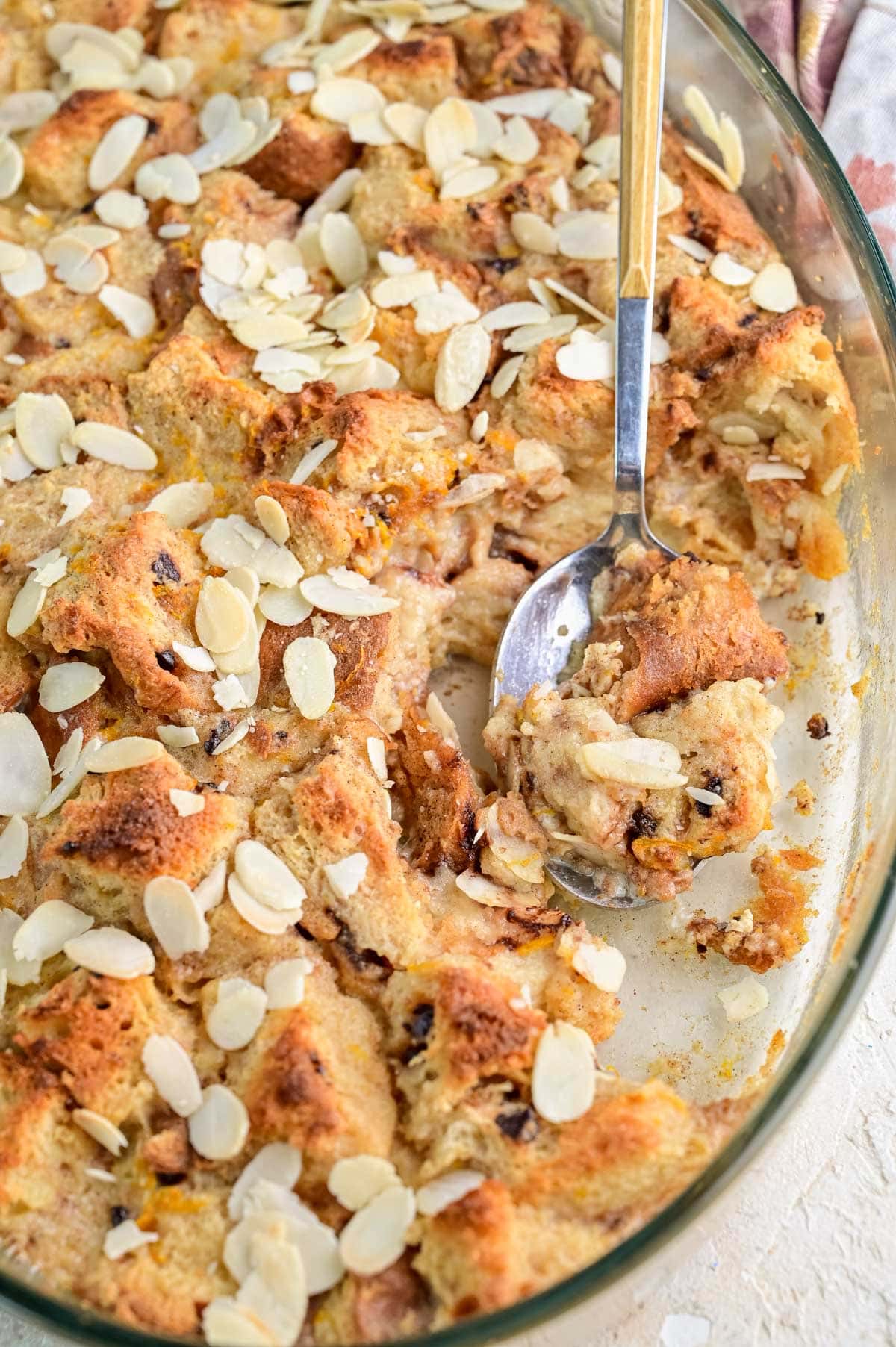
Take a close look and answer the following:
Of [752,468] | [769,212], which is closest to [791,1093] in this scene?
[752,468]

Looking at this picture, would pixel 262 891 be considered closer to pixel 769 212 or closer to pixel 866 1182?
pixel 866 1182

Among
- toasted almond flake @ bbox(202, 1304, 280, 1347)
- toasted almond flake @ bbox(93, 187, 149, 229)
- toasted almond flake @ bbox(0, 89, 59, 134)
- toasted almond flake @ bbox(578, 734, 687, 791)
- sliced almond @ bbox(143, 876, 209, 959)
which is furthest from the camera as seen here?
toasted almond flake @ bbox(0, 89, 59, 134)

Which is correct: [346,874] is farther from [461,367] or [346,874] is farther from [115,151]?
[115,151]

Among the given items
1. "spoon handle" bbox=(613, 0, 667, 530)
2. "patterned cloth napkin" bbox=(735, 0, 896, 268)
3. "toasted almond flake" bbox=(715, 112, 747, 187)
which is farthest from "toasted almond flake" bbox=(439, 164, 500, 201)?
"patterned cloth napkin" bbox=(735, 0, 896, 268)

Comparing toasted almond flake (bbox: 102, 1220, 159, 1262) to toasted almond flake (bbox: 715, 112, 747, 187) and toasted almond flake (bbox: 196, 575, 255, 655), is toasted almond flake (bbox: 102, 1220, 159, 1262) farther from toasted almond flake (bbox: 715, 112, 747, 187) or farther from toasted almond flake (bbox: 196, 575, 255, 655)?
toasted almond flake (bbox: 715, 112, 747, 187)

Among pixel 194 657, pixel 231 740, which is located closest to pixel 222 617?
pixel 194 657

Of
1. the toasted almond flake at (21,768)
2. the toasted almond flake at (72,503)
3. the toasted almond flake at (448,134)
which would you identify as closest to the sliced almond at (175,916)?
the toasted almond flake at (21,768)
